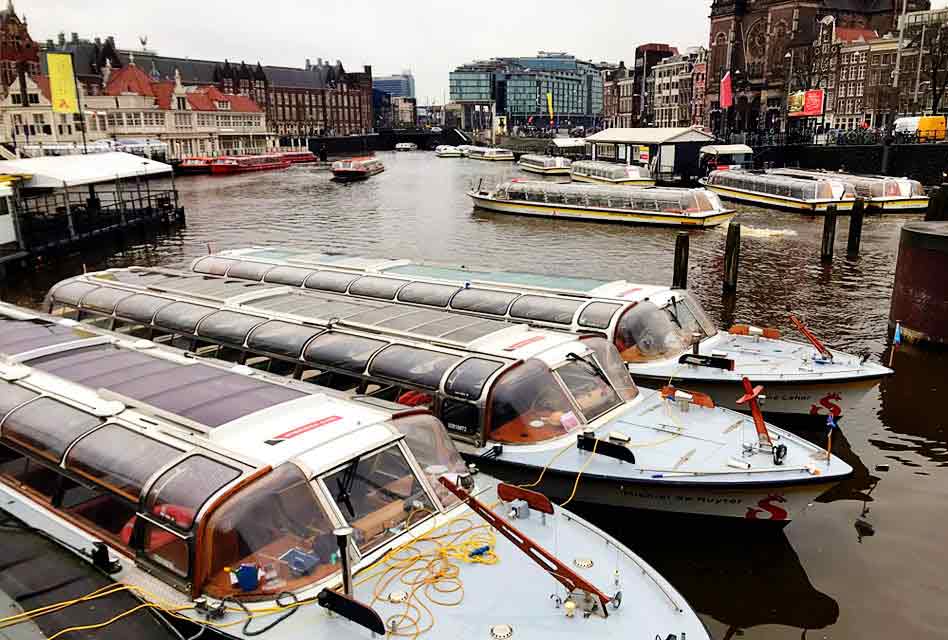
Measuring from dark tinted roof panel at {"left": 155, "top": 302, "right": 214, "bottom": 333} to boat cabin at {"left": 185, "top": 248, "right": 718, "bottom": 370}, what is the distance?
386 cm

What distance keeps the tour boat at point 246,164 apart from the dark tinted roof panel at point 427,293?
9061cm

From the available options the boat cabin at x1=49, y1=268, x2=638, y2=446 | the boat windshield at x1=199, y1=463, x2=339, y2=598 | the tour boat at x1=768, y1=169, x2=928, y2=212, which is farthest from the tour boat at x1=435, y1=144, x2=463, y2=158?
the boat windshield at x1=199, y1=463, x2=339, y2=598

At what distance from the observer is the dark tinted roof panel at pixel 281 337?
46.0 ft

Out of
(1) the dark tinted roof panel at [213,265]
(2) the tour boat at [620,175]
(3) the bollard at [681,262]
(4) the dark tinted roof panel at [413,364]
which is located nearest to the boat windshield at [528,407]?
(4) the dark tinted roof panel at [413,364]

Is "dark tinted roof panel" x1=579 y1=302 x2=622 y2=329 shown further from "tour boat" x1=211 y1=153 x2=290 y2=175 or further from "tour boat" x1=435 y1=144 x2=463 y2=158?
"tour boat" x1=435 y1=144 x2=463 y2=158

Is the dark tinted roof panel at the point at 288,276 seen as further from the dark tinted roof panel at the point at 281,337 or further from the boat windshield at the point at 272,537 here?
the boat windshield at the point at 272,537

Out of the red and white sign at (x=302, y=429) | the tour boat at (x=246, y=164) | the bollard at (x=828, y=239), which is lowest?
the bollard at (x=828, y=239)

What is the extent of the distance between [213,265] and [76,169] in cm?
2562

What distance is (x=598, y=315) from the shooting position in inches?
620

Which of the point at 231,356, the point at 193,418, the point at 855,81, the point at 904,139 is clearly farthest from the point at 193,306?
the point at 855,81

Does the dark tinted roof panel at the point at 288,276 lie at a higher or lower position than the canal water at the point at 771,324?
higher

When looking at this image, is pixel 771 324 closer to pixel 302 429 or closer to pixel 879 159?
pixel 302 429

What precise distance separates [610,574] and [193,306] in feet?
38.7

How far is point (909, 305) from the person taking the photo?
21516 mm
